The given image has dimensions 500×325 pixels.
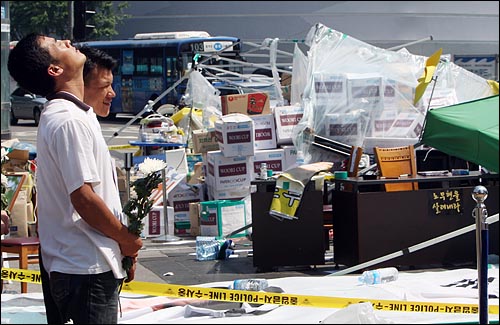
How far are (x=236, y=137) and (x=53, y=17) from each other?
23.9m

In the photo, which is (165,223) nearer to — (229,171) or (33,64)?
(229,171)

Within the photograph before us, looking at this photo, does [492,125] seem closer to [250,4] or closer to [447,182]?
[447,182]

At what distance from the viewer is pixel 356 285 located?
26.3 ft

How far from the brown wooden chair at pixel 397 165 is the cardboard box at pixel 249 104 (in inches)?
151

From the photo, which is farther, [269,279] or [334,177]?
[334,177]

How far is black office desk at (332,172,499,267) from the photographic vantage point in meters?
9.11

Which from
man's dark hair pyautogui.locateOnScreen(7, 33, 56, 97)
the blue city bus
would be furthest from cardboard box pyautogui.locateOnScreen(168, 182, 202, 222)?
the blue city bus

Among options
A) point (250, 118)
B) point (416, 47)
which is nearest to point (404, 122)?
point (250, 118)

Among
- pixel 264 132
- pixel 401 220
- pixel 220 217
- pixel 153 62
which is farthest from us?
pixel 153 62

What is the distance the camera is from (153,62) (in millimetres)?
33688

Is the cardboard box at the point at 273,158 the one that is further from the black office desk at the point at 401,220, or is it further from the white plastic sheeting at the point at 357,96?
the black office desk at the point at 401,220

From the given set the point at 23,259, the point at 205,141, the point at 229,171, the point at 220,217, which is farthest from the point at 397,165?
the point at 23,259

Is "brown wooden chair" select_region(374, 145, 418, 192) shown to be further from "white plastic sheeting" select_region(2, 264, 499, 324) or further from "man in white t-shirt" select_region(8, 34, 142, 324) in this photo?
"man in white t-shirt" select_region(8, 34, 142, 324)

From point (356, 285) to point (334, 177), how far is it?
1.88 meters
